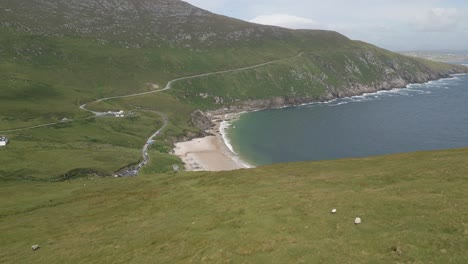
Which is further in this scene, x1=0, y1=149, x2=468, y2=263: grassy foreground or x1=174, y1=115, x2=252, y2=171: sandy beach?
x1=174, y1=115, x2=252, y2=171: sandy beach

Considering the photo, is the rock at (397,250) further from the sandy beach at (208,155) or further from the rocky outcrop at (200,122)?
the rocky outcrop at (200,122)

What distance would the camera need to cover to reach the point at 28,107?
481 ft

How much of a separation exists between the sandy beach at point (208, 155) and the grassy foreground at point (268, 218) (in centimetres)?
6359

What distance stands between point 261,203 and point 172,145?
111m

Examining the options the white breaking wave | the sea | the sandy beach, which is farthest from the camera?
the sea

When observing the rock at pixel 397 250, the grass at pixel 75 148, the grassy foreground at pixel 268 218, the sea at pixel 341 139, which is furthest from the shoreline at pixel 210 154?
the rock at pixel 397 250

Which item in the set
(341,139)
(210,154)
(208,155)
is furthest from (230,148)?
(341,139)

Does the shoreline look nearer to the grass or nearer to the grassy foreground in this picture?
the grass

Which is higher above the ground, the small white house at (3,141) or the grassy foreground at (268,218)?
the grassy foreground at (268,218)

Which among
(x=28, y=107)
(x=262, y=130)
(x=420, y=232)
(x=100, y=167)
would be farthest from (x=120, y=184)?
(x=262, y=130)

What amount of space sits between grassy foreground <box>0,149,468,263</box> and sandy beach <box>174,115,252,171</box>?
209 ft

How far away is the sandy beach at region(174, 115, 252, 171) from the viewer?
415ft

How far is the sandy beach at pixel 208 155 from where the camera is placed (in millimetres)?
126438

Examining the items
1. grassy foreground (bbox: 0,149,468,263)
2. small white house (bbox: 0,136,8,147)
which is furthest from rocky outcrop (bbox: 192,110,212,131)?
grassy foreground (bbox: 0,149,468,263)
